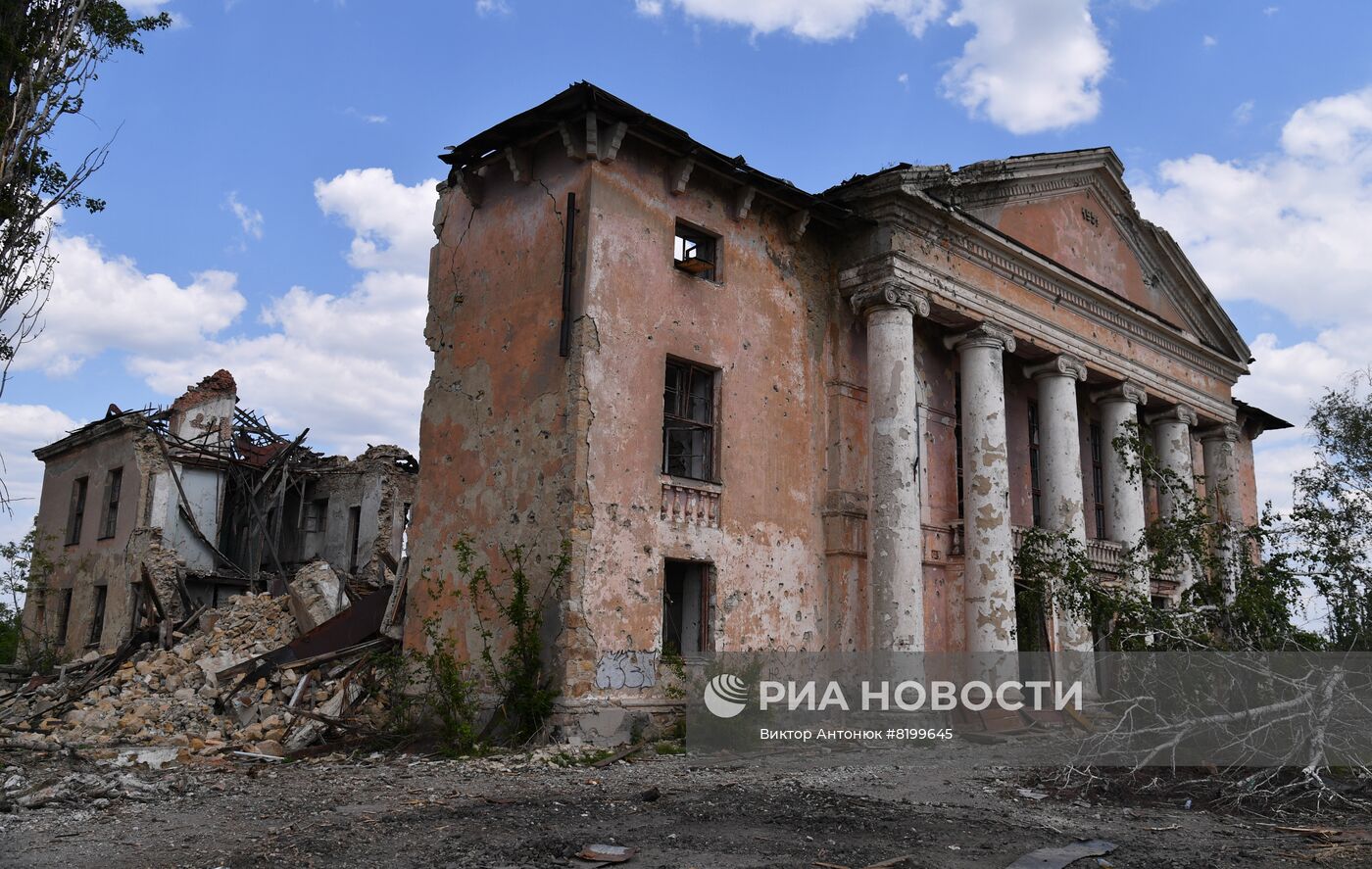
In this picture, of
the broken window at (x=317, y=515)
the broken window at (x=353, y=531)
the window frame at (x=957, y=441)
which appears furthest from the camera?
the broken window at (x=317, y=515)

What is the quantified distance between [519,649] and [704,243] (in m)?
5.95

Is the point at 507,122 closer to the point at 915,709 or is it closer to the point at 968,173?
the point at 968,173

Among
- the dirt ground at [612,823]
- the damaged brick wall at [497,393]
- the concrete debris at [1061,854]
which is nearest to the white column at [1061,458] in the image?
the dirt ground at [612,823]

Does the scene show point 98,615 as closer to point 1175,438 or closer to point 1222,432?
point 1175,438

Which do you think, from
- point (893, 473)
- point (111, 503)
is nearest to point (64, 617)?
point (111, 503)

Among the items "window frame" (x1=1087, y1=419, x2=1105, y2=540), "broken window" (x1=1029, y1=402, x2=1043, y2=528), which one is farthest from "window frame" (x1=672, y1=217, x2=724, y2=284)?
"window frame" (x1=1087, y1=419, x2=1105, y2=540)

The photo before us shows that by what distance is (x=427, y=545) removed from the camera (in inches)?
529

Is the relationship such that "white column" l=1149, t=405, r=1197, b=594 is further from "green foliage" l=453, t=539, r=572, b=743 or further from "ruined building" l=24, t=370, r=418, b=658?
"ruined building" l=24, t=370, r=418, b=658

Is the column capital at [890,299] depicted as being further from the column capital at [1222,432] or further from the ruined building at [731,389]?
the column capital at [1222,432]

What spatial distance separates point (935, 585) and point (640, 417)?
240 inches

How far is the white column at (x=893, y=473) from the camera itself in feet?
45.1

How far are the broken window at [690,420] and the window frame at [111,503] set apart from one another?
1596 centimetres

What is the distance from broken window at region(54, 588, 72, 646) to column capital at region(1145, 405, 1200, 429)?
2410 centimetres

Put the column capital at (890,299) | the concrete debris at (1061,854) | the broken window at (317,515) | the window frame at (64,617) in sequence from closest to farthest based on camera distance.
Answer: the concrete debris at (1061,854)
the column capital at (890,299)
the window frame at (64,617)
the broken window at (317,515)
